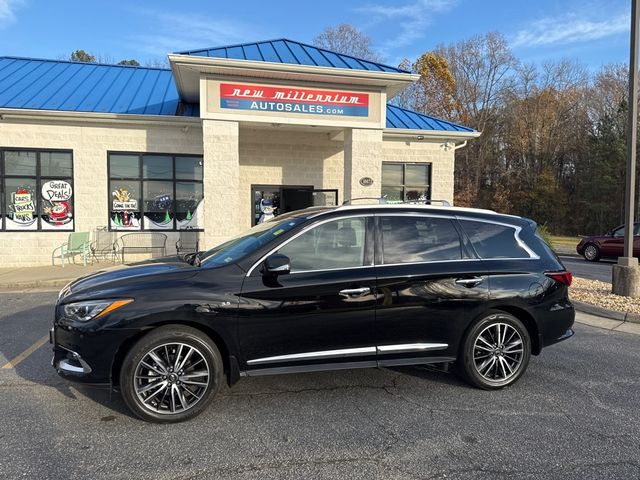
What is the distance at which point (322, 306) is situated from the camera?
12.2ft

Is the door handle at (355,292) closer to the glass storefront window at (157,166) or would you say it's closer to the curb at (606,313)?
the curb at (606,313)

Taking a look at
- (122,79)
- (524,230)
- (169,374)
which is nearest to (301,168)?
(122,79)

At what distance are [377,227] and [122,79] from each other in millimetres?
15518

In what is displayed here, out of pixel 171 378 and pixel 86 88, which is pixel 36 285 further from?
pixel 171 378

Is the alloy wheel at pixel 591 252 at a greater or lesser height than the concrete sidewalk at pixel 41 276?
greater

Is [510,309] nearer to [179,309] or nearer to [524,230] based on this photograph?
[524,230]

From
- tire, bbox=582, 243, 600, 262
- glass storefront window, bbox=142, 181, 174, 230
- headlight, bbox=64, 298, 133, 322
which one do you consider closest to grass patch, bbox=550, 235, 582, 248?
tire, bbox=582, 243, 600, 262

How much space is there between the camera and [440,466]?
2.96 metres

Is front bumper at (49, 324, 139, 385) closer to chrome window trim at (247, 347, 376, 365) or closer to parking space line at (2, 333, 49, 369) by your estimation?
chrome window trim at (247, 347, 376, 365)

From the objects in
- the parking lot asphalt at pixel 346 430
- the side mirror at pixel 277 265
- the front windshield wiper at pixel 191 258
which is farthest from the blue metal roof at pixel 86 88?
the side mirror at pixel 277 265

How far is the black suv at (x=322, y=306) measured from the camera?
137 inches

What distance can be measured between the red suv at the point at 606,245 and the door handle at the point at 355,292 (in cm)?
1640

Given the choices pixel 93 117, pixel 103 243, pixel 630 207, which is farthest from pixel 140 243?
pixel 630 207

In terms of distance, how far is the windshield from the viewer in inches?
153
